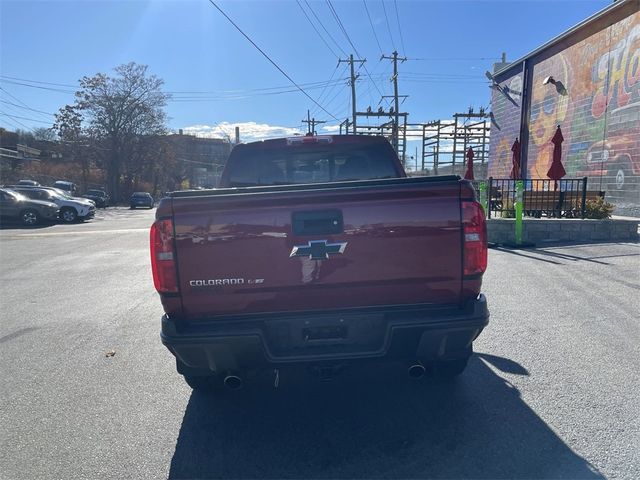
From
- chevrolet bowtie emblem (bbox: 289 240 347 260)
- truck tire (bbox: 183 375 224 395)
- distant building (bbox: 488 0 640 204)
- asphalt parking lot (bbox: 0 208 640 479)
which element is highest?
distant building (bbox: 488 0 640 204)

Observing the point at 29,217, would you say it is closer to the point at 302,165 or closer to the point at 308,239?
the point at 302,165

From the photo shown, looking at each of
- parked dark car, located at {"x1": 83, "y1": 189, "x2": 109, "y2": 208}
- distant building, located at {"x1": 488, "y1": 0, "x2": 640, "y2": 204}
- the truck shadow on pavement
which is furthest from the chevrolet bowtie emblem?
parked dark car, located at {"x1": 83, "y1": 189, "x2": 109, "y2": 208}

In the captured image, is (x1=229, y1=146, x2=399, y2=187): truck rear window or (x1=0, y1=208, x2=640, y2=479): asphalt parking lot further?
(x1=229, y1=146, x2=399, y2=187): truck rear window

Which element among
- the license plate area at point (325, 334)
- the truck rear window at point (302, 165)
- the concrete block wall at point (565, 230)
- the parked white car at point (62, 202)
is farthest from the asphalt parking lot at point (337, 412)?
the parked white car at point (62, 202)

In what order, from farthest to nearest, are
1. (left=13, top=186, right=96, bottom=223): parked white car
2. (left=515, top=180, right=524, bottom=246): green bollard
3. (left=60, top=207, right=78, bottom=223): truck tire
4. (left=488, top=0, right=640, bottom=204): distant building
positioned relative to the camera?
(left=60, top=207, right=78, bottom=223): truck tire < (left=13, top=186, right=96, bottom=223): parked white car < (left=488, top=0, right=640, bottom=204): distant building < (left=515, top=180, right=524, bottom=246): green bollard

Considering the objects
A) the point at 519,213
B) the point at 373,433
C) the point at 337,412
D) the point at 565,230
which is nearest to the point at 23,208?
the point at 519,213

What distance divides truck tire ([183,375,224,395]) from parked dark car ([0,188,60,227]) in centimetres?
2028

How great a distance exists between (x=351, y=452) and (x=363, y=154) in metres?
2.73

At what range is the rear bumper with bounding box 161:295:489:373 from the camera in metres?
2.81

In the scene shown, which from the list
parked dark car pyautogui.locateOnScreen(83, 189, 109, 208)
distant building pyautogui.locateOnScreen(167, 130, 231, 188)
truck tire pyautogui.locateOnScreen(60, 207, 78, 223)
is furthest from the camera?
distant building pyautogui.locateOnScreen(167, 130, 231, 188)

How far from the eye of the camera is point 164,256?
2879 millimetres

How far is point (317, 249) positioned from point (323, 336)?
55 centimetres

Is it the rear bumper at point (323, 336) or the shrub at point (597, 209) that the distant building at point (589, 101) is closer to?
the shrub at point (597, 209)

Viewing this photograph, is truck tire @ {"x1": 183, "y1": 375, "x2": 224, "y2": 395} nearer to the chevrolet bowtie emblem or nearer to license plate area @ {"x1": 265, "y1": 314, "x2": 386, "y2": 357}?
license plate area @ {"x1": 265, "y1": 314, "x2": 386, "y2": 357}
